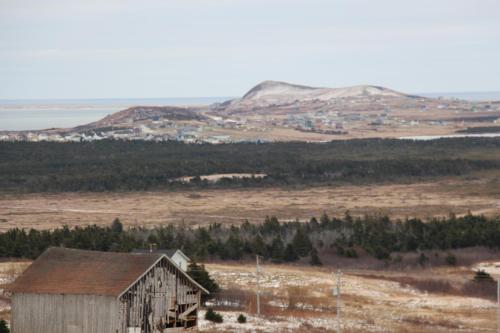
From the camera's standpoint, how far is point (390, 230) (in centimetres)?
6344

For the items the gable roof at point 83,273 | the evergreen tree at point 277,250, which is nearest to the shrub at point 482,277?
the evergreen tree at point 277,250

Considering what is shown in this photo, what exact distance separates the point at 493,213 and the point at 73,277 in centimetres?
5093

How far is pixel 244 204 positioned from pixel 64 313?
5691 cm

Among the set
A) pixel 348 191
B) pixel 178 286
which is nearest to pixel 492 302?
pixel 178 286

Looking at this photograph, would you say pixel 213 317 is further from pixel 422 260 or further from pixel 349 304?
pixel 422 260

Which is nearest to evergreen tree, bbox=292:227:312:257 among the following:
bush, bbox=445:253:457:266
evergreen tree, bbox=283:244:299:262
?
evergreen tree, bbox=283:244:299:262

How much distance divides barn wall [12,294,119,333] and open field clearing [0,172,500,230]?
3974 centimetres

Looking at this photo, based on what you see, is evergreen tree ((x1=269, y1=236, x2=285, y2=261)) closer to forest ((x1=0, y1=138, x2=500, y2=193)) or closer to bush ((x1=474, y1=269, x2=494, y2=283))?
bush ((x1=474, y1=269, x2=494, y2=283))

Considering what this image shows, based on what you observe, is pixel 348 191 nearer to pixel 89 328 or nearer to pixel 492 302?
pixel 492 302

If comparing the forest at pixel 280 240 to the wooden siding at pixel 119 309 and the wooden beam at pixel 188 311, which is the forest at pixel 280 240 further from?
the wooden siding at pixel 119 309

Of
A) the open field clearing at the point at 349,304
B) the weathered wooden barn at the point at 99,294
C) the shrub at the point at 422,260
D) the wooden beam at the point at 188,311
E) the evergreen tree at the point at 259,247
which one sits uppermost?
the weathered wooden barn at the point at 99,294

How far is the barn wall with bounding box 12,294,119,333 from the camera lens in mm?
31562

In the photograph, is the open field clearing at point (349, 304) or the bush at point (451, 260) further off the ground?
the bush at point (451, 260)

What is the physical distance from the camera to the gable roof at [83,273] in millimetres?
A: 31750
